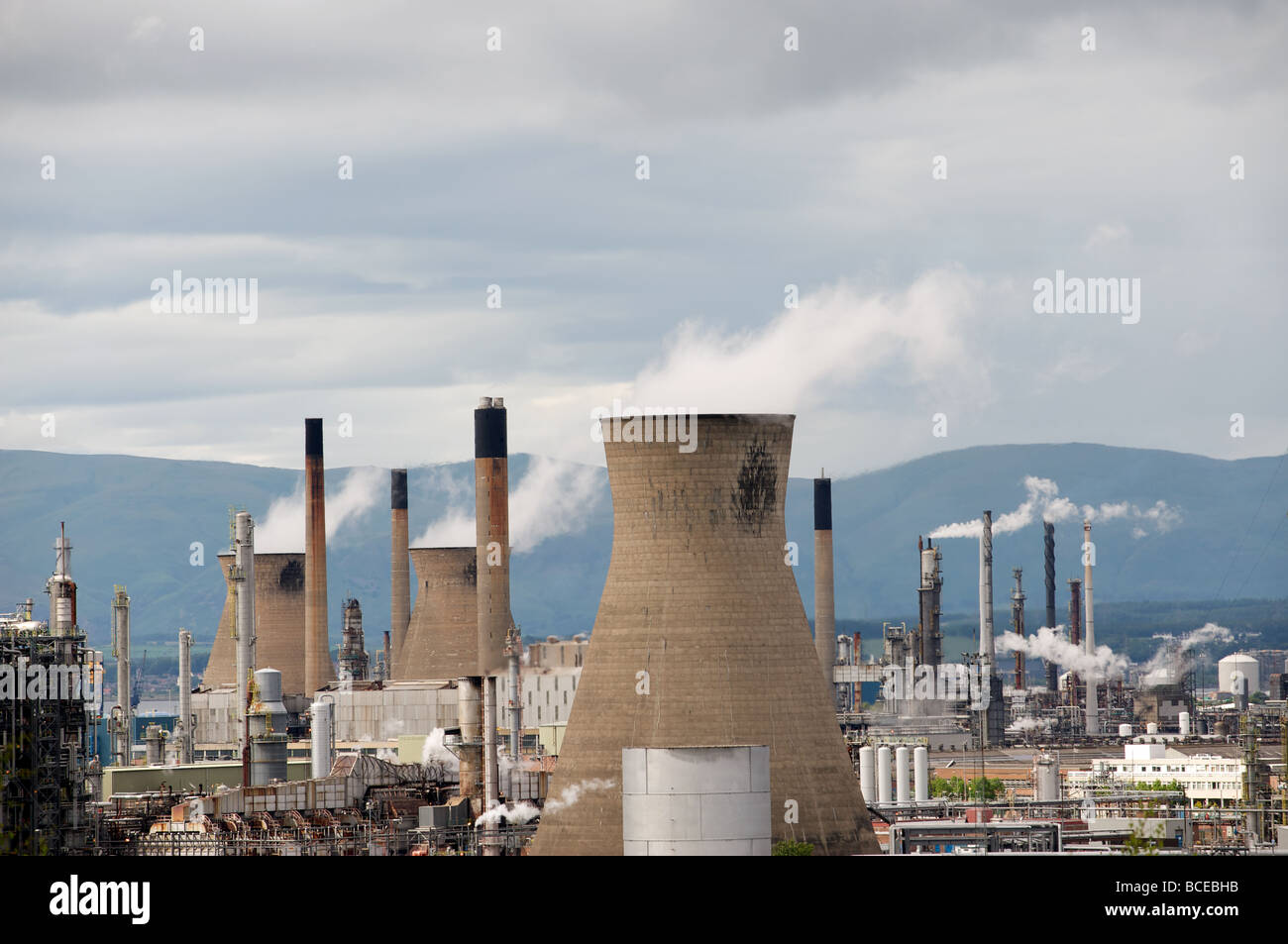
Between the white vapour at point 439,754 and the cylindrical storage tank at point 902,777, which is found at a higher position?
the white vapour at point 439,754

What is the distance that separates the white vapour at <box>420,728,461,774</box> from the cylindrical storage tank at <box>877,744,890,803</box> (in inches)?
460

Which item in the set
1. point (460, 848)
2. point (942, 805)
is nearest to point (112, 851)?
point (460, 848)

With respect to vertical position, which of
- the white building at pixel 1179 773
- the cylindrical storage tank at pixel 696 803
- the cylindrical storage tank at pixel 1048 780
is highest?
the cylindrical storage tank at pixel 696 803

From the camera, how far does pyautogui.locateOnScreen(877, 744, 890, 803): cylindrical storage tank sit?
57375mm

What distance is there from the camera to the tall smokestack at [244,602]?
65.4 meters

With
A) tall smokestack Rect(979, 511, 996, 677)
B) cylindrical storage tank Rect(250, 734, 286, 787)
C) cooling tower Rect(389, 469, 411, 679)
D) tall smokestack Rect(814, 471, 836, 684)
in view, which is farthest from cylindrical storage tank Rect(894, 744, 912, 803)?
tall smokestack Rect(979, 511, 996, 677)

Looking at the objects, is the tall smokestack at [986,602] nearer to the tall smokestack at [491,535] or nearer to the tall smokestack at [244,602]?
the tall smokestack at [491,535]

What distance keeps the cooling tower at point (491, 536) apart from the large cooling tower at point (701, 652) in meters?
22.3

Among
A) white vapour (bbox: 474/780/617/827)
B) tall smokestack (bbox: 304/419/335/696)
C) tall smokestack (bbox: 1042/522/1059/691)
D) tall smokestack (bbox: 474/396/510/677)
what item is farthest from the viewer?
tall smokestack (bbox: 1042/522/1059/691)

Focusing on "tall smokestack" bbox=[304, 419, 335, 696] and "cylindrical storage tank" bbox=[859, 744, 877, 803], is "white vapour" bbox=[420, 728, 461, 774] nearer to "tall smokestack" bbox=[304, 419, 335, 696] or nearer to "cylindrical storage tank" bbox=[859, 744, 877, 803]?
"cylindrical storage tank" bbox=[859, 744, 877, 803]

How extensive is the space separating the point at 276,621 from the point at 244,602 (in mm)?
19242

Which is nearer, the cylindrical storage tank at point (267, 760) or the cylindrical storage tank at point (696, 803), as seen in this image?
the cylindrical storage tank at point (696, 803)

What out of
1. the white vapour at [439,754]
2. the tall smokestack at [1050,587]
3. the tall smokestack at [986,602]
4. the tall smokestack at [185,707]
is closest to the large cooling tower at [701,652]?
the white vapour at [439,754]
